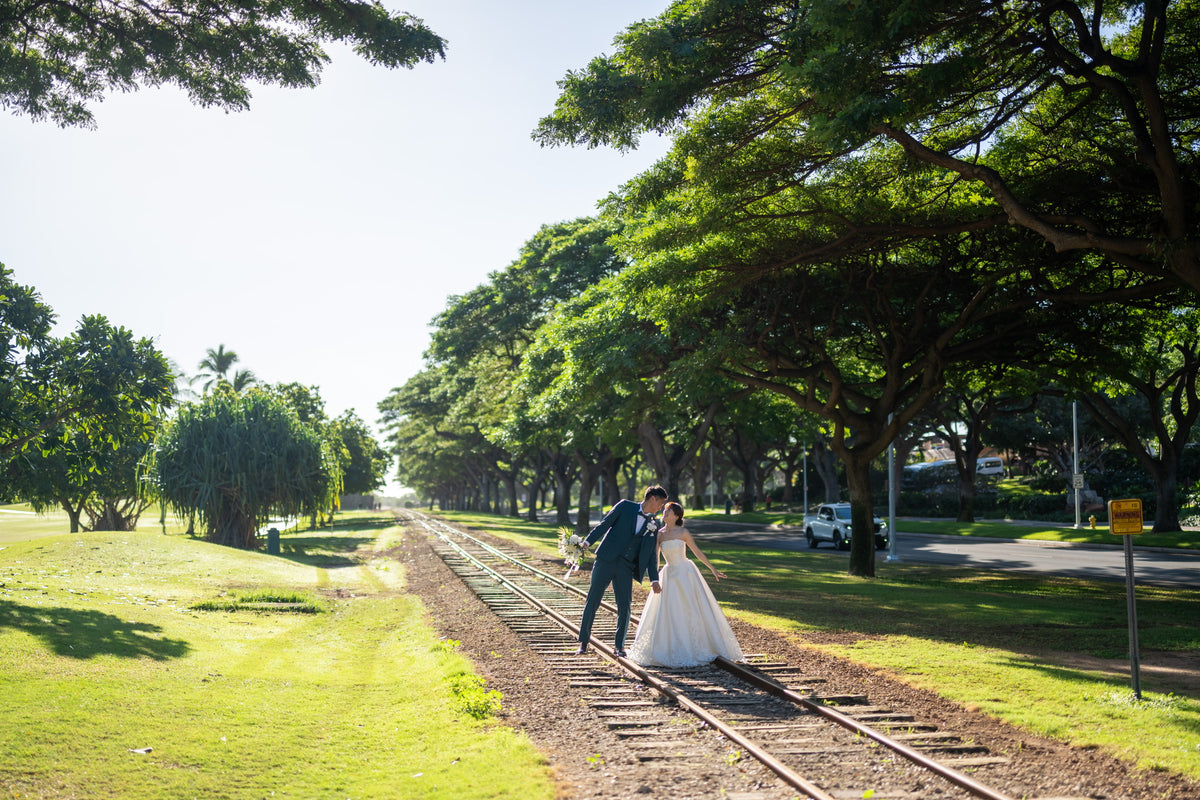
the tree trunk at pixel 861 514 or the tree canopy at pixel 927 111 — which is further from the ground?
the tree canopy at pixel 927 111

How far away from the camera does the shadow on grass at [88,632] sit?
1080 cm

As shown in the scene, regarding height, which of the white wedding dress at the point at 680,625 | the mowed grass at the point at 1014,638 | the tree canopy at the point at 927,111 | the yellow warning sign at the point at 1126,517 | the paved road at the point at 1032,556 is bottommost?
the paved road at the point at 1032,556

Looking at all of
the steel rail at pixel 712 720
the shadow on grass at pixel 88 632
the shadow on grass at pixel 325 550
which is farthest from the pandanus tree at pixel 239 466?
the steel rail at pixel 712 720

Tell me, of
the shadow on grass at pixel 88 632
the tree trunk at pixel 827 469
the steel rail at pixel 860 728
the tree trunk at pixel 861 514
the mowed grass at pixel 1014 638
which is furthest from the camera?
the tree trunk at pixel 827 469

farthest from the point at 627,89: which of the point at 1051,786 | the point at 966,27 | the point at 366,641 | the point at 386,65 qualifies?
the point at 1051,786

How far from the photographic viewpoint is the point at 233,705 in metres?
8.66

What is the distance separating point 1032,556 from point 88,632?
27837 mm

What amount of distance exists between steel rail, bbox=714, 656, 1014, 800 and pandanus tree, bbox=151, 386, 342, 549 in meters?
30.3

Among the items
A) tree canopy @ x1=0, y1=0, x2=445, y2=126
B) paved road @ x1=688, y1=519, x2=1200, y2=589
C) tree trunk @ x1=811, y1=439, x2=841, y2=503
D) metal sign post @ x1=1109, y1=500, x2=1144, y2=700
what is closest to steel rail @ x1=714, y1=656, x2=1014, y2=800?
metal sign post @ x1=1109, y1=500, x2=1144, y2=700

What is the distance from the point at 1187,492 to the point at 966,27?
138ft

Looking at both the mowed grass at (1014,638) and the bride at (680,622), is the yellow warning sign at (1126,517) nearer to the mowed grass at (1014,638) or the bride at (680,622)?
the mowed grass at (1014,638)

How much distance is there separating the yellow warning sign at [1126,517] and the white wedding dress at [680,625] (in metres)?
4.11

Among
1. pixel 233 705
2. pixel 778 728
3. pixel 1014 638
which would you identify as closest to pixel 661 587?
pixel 778 728

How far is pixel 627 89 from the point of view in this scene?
1291 cm
